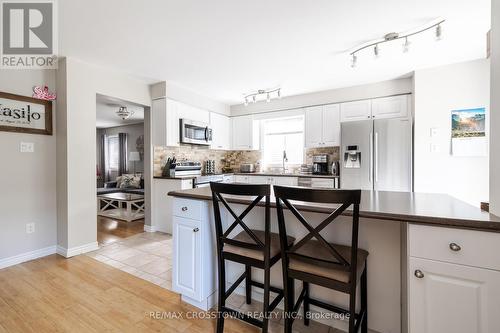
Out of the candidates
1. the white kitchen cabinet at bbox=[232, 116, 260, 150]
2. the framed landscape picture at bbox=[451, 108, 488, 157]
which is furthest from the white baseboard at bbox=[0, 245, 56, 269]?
the framed landscape picture at bbox=[451, 108, 488, 157]

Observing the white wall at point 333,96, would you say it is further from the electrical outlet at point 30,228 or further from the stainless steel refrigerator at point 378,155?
the electrical outlet at point 30,228

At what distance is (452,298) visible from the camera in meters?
1.04

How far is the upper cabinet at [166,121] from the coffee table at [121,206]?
1.59 m

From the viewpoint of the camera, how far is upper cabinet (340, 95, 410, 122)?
3658 millimetres

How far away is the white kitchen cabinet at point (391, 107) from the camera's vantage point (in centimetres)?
364

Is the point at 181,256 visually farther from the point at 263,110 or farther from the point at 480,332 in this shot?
the point at 263,110

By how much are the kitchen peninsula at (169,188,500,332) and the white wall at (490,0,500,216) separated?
4.4 inches

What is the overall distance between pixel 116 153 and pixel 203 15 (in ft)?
23.2

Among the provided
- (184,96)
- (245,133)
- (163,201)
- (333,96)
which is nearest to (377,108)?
(333,96)

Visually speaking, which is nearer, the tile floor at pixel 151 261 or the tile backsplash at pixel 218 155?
the tile floor at pixel 151 261

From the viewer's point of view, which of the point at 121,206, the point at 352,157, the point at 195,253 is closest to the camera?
the point at 195,253

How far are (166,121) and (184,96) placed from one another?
649 millimetres

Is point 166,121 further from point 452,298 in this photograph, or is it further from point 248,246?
point 452,298
